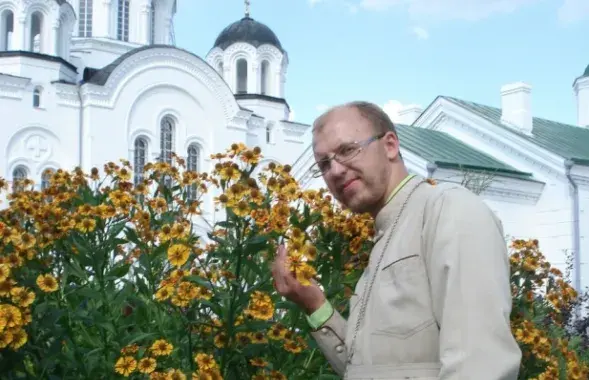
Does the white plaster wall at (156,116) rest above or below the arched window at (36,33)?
below

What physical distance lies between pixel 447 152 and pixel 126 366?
13.6 metres

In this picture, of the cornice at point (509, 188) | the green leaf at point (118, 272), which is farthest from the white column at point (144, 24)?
the green leaf at point (118, 272)

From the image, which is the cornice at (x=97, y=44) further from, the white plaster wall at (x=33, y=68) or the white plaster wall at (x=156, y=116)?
the white plaster wall at (x=33, y=68)

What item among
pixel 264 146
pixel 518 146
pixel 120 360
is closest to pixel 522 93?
pixel 518 146

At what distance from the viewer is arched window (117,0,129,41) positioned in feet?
98.2

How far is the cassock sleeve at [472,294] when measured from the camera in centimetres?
150

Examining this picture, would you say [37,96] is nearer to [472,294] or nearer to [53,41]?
[53,41]

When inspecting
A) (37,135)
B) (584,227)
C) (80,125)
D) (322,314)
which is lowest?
(322,314)

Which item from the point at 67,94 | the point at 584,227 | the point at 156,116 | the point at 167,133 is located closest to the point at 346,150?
the point at 584,227

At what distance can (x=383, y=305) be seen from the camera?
1.70 m

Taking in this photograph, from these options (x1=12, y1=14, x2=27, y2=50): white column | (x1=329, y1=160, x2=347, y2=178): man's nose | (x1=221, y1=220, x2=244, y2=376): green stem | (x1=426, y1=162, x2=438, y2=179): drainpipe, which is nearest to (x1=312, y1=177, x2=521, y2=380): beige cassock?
(x1=329, y1=160, x2=347, y2=178): man's nose

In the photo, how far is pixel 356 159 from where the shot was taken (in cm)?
184

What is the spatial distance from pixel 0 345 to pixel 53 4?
2535 centimetres

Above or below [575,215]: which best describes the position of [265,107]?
above
